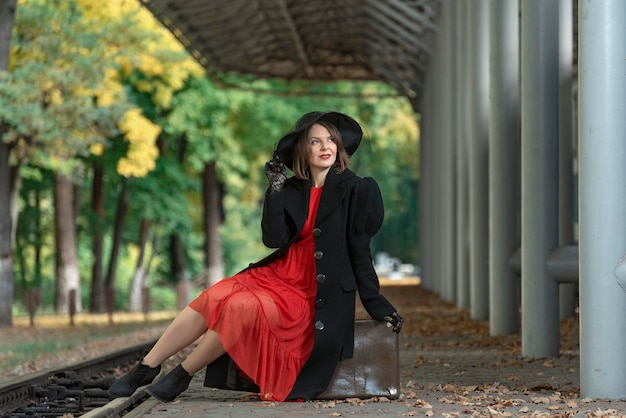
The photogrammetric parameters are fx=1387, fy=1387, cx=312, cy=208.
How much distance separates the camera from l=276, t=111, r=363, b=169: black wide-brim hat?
8078 millimetres

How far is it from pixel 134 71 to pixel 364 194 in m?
24.8

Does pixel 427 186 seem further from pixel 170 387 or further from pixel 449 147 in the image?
pixel 170 387

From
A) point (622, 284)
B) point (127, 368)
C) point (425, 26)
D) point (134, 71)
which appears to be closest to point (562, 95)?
point (127, 368)

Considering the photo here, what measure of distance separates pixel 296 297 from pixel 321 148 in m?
0.89

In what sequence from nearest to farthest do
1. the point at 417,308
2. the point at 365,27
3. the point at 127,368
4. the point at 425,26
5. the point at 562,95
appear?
the point at 127,368, the point at 562,95, the point at 417,308, the point at 425,26, the point at 365,27

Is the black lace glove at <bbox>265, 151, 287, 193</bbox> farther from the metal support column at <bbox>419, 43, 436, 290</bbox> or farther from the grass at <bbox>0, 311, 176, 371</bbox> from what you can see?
the metal support column at <bbox>419, 43, 436, 290</bbox>

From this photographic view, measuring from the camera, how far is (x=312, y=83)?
4078cm

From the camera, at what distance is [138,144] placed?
3022cm

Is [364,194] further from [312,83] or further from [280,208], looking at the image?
[312,83]

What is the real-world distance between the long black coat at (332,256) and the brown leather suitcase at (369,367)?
0.25ft

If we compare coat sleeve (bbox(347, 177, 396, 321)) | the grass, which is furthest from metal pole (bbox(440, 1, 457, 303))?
coat sleeve (bbox(347, 177, 396, 321))

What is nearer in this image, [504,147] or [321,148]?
[321,148]

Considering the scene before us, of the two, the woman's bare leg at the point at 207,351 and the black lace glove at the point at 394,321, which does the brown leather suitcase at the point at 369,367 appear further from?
the woman's bare leg at the point at 207,351

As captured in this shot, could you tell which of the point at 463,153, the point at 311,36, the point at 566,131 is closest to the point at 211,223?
the point at 311,36
